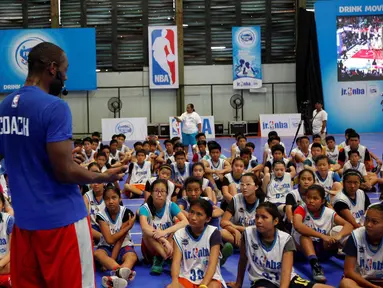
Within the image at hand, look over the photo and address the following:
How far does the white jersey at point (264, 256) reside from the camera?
12.0ft

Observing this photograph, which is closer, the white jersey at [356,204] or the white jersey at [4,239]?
the white jersey at [4,239]

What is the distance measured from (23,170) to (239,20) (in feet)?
60.1

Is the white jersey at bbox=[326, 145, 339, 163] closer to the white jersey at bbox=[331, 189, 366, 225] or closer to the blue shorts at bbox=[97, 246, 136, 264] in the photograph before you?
the white jersey at bbox=[331, 189, 366, 225]

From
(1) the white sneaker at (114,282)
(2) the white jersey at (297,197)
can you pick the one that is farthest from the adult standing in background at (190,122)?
(1) the white sneaker at (114,282)

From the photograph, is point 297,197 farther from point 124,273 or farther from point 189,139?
point 189,139

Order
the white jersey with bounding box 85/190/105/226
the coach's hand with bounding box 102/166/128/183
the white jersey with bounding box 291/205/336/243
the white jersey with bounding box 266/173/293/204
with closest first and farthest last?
the coach's hand with bounding box 102/166/128/183 < the white jersey with bounding box 291/205/336/243 < the white jersey with bounding box 85/190/105/226 < the white jersey with bounding box 266/173/293/204

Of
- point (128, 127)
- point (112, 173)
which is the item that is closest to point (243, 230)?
point (112, 173)

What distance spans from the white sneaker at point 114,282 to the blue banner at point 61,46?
48.6 ft

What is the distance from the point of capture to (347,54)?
58.7 feet

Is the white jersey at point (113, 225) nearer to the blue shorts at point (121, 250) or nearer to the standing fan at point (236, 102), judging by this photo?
the blue shorts at point (121, 250)

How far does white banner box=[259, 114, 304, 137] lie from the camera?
18156 mm

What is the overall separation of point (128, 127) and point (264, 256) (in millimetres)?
14402

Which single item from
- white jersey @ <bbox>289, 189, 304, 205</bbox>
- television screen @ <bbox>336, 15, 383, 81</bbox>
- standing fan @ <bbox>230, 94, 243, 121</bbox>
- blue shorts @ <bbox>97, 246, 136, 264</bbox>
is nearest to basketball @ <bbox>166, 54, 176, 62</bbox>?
standing fan @ <bbox>230, 94, 243, 121</bbox>

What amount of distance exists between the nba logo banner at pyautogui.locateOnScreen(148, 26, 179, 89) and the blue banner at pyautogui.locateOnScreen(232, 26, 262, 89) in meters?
2.19
